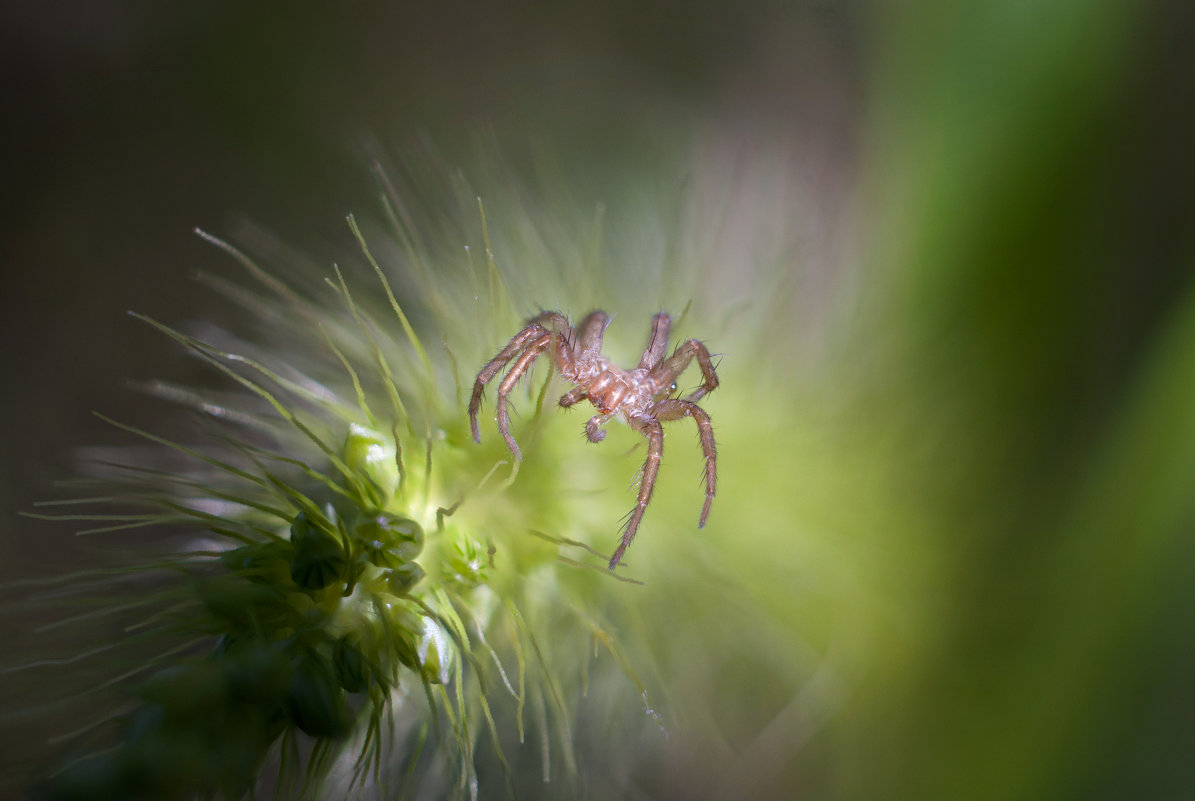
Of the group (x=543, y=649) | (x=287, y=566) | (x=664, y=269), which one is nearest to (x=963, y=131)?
(x=664, y=269)

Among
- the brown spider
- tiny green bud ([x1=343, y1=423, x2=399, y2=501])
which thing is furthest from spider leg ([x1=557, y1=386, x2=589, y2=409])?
tiny green bud ([x1=343, y1=423, x2=399, y2=501])

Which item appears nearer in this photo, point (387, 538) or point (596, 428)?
point (387, 538)

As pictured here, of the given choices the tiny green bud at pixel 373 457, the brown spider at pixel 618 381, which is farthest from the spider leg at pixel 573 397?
the tiny green bud at pixel 373 457

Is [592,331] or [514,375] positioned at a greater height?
[592,331]

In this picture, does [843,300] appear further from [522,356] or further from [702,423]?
[522,356]

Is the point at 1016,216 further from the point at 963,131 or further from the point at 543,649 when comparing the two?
the point at 543,649

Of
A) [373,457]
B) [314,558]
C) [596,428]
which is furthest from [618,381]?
[314,558]
